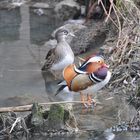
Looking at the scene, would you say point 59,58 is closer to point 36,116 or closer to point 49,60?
point 49,60

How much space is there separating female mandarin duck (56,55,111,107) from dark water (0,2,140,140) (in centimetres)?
36

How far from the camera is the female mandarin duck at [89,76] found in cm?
816

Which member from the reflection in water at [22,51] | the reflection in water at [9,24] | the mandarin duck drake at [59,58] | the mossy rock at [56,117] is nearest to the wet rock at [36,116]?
the mossy rock at [56,117]

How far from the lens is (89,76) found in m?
8.24

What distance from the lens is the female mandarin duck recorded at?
8164 millimetres

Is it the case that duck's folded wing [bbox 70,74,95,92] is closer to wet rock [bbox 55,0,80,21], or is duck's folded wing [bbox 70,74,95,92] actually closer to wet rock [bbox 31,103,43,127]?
wet rock [bbox 31,103,43,127]

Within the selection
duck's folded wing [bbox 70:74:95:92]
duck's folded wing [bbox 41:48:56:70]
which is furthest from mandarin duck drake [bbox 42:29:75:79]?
duck's folded wing [bbox 70:74:95:92]

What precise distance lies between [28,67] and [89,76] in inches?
100

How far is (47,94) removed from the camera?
9156 millimetres

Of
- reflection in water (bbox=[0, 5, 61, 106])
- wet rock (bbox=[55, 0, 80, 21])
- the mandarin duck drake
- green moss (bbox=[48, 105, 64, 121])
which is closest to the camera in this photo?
green moss (bbox=[48, 105, 64, 121])

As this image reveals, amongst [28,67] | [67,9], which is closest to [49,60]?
[28,67]

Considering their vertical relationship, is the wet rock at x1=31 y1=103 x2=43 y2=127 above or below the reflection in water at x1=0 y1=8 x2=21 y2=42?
above

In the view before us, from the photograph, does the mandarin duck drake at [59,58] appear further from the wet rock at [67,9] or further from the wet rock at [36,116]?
the wet rock at [67,9]

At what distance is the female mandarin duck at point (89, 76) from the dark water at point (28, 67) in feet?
1.19
